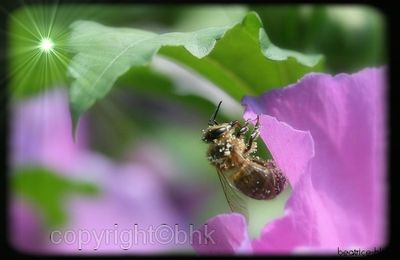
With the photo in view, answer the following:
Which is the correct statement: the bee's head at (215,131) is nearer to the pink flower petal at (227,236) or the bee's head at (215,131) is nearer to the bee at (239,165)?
the bee at (239,165)

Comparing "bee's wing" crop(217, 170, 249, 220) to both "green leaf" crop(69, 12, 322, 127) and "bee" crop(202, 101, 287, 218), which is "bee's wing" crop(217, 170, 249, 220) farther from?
"green leaf" crop(69, 12, 322, 127)

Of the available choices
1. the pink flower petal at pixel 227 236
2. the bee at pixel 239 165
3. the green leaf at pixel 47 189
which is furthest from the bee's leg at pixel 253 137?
the green leaf at pixel 47 189

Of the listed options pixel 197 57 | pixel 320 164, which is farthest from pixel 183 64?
pixel 320 164

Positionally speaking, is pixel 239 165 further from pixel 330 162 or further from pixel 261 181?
pixel 330 162

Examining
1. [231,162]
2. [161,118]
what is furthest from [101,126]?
[231,162]

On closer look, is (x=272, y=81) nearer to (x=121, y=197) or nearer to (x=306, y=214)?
(x=306, y=214)

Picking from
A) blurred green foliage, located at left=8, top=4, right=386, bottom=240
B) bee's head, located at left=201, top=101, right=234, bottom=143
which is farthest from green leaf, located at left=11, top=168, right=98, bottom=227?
bee's head, located at left=201, top=101, right=234, bottom=143
